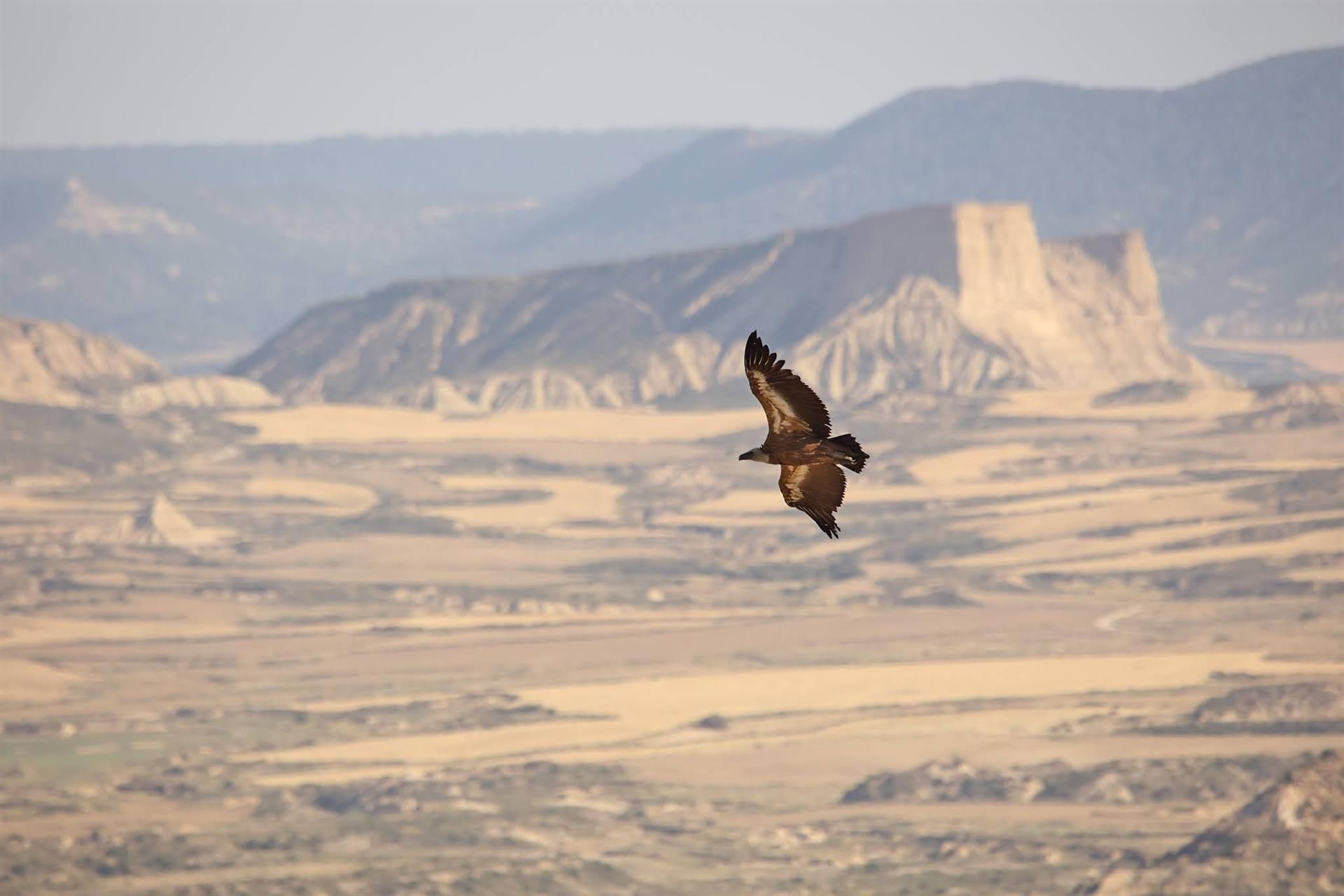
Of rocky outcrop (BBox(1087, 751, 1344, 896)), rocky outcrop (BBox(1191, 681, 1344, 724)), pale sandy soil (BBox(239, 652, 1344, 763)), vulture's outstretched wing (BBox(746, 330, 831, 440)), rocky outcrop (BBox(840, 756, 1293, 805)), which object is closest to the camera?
vulture's outstretched wing (BBox(746, 330, 831, 440))

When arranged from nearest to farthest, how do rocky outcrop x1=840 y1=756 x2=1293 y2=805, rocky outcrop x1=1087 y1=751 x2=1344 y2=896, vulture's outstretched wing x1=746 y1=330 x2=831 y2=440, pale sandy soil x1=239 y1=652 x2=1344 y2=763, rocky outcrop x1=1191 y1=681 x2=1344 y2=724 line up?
vulture's outstretched wing x1=746 y1=330 x2=831 y2=440
rocky outcrop x1=1087 y1=751 x2=1344 y2=896
rocky outcrop x1=840 y1=756 x2=1293 y2=805
rocky outcrop x1=1191 y1=681 x2=1344 y2=724
pale sandy soil x1=239 y1=652 x2=1344 y2=763

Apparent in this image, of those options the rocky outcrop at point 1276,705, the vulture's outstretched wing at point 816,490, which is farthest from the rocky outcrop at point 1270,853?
the vulture's outstretched wing at point 816,490

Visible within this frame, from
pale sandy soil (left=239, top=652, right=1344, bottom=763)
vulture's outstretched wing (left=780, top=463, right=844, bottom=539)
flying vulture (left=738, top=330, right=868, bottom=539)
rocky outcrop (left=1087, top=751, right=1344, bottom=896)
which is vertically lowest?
rocky outcrop (left=1087, top=751, right=1344, bottom=896)

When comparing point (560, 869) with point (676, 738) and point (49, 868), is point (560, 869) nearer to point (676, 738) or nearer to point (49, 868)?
point (49, 868)

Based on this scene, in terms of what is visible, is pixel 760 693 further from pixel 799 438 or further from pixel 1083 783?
pixel 799 438

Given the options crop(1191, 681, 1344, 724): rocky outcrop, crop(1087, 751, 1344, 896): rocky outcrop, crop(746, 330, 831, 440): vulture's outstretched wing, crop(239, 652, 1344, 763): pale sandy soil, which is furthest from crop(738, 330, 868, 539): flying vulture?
crop(1191, 681, 1344, 724): rocky outcrop

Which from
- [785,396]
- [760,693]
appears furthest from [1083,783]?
[785,396]

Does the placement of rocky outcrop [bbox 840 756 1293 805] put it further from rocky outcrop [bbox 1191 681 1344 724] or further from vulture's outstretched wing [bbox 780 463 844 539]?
vulture's outstretched wing [bbox 780 463 844 539]
